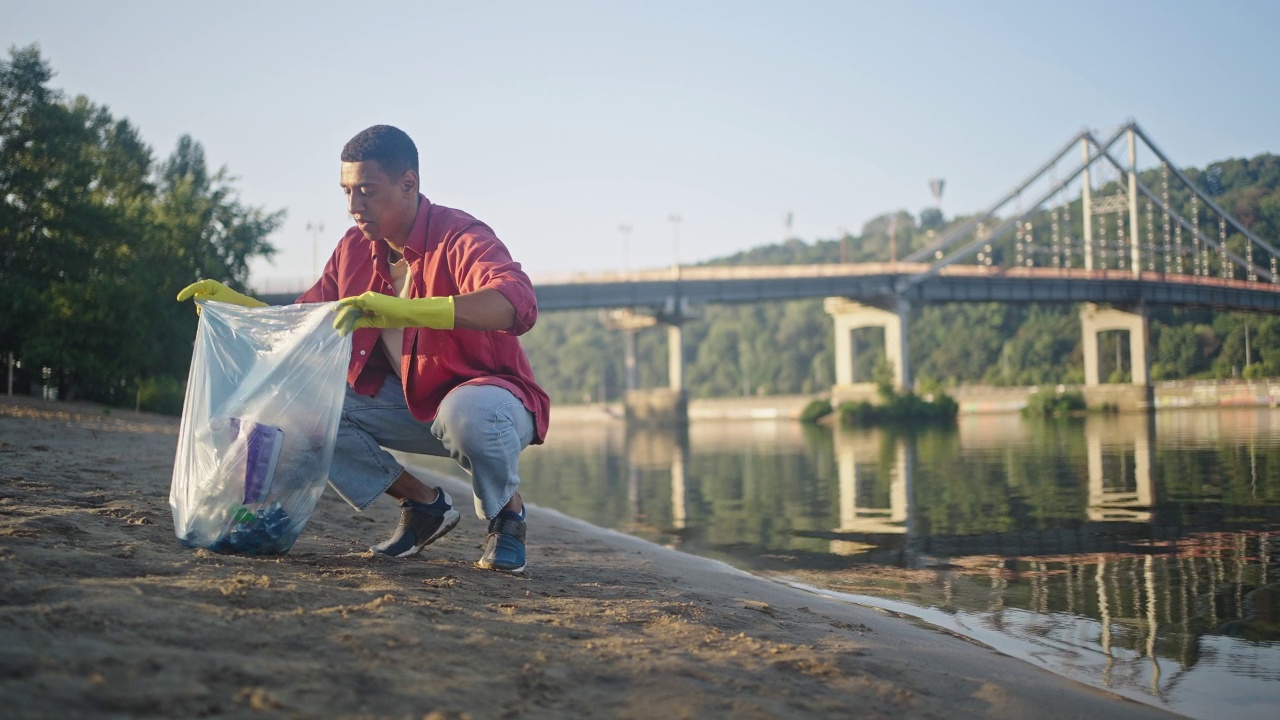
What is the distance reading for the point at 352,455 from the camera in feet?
13.8

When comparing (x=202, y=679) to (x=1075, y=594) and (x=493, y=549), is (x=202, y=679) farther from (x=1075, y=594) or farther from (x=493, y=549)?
(x=1075, y=594)

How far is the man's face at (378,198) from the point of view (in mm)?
3924

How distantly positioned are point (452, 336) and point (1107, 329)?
194 ft

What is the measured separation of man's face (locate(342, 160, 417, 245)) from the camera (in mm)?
3924

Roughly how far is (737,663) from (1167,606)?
7.56 feet

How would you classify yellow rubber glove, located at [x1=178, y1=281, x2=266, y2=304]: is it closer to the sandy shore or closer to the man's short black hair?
the man's short black hair

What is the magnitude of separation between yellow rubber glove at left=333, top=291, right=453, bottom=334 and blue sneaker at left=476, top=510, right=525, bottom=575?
805 mm

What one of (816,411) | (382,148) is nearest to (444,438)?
(382,148)

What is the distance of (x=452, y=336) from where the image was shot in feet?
12.8

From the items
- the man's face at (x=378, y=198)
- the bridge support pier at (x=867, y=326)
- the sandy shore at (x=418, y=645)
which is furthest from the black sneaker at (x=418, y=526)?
the bridge support pier at (x=867, y=326)

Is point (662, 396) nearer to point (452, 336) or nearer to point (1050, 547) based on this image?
point (1050, 547)

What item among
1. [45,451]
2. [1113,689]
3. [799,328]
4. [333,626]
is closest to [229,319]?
[333,626]

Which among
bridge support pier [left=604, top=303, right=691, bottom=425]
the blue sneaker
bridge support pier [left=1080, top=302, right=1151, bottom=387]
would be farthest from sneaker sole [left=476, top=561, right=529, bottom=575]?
bridge support pier [left=604, top=303, right=691, bottom=425]

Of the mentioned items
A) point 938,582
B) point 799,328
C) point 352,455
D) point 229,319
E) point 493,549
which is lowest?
point 938,582
